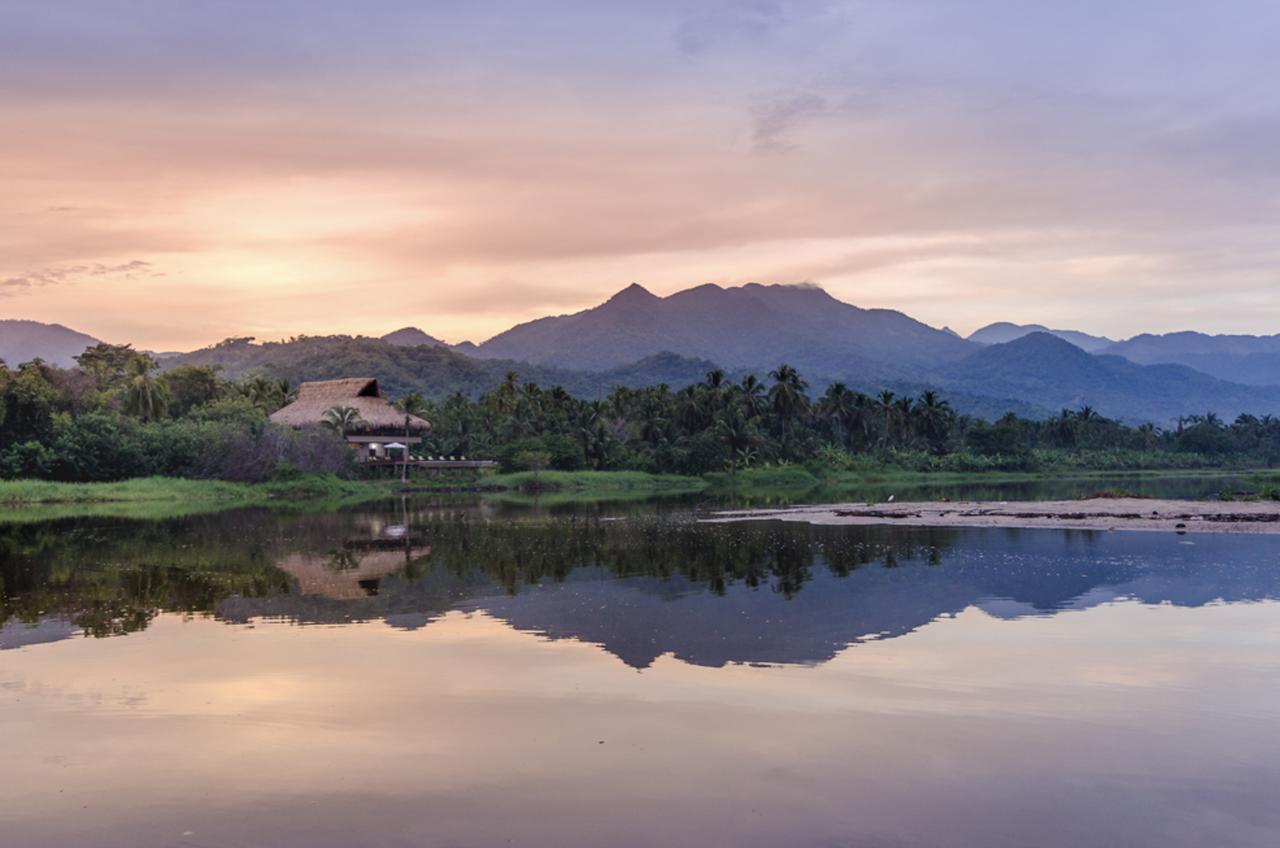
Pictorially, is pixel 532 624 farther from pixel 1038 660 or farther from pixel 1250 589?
pixel 1250 589

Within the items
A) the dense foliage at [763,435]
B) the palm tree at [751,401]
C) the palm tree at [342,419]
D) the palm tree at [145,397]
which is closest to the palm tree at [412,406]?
the dense foliage at [763,435]

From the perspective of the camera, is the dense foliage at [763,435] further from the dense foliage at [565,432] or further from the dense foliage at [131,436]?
the dense foliage at [131,436]

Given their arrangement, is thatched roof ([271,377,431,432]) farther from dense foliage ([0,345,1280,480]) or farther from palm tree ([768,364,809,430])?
palm tree ([768,364,809,430])

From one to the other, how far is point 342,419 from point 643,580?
219ft

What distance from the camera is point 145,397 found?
270 ft

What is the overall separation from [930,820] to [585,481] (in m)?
78.3

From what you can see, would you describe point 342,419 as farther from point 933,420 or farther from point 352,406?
point 933,420

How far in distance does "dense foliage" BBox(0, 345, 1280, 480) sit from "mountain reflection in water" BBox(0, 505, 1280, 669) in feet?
121

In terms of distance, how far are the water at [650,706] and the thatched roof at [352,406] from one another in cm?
6429

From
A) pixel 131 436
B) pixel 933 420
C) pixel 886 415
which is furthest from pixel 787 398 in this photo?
pixel 131 436

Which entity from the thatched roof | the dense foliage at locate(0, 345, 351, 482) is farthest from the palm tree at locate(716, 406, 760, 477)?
the dense foliage at locate(0, 345, 351, 482)

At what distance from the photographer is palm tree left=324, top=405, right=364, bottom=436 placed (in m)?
85.8

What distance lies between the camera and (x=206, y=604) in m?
21.4

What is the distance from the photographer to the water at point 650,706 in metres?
8.67
